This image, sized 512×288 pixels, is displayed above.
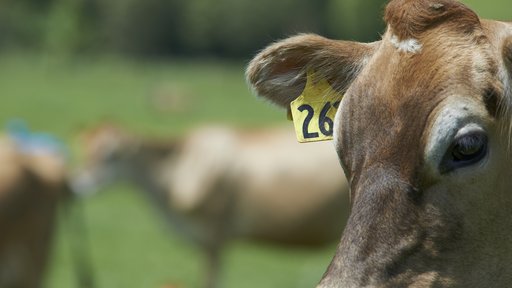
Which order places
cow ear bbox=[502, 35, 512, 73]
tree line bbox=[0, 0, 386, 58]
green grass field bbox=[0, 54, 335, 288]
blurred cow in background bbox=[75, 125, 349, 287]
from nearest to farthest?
cow ear bbox=[502, 35, 512, 73]
blurred cow in background bbox=[75, 125, 349, 287]
green grass field bbox=[0, 54, 335, 288]
tree line bbox=[0, 0, 386, 58]

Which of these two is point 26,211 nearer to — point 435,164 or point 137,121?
point 435,164

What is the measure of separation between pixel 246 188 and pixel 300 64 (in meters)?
6.40

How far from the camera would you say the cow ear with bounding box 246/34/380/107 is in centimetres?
363

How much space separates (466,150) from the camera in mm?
2898

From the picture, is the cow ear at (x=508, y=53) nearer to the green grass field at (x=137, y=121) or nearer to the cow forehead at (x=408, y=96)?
the cow forehead at (x=408, y=96)

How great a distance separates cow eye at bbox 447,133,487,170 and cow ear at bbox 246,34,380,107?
0.74 meters

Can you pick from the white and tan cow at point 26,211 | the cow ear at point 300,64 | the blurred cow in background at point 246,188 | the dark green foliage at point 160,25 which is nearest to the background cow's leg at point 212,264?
the blurred cow in background at point 246,188

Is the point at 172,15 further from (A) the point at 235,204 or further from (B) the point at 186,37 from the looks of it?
(A) the point at 235,204

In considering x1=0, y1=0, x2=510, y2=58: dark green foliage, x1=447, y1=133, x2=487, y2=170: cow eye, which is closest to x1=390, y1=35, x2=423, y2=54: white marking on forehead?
x1=447, y1=133, x2=487, y2=170: cow eye

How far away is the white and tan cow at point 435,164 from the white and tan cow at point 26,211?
16.0 feet

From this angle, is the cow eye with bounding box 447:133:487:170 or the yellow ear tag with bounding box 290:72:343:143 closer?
the cow eye with bounding box 447:133:487:170

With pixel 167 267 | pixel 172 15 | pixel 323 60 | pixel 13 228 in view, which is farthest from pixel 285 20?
pixel 323 60

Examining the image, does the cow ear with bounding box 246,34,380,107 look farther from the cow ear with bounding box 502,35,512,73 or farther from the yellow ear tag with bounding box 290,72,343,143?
the cow ear with bounding box 502,35,512,73

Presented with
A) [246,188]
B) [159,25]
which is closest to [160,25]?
[159,25]
